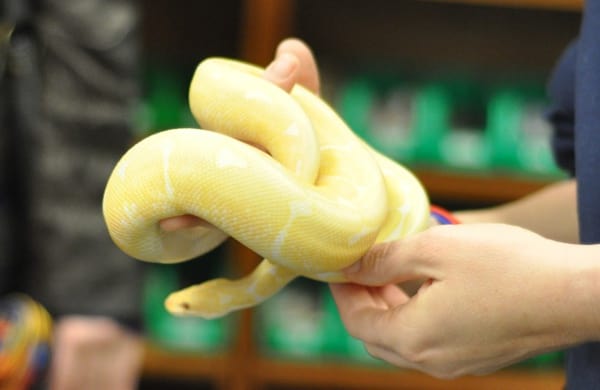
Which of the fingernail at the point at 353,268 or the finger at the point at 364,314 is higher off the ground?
the fingernail at the point at 353,268

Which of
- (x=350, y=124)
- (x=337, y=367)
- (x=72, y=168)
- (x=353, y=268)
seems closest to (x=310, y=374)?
(x=337, y=367)

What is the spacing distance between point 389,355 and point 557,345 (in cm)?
16

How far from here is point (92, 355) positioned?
1.44 m

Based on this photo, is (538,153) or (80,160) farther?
(538,153)

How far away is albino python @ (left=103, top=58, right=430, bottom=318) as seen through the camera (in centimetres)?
67

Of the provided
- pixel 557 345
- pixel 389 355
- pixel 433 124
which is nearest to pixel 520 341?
pixel 557 345

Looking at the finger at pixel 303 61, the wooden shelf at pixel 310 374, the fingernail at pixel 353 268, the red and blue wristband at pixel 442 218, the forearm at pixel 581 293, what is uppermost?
the finger at pixel 303 61

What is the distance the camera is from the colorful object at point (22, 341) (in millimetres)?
1320

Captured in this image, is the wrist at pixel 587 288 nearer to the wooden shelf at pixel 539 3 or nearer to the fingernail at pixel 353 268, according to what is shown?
the fingernail at pixel 353 268

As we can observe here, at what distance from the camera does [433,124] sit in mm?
1920

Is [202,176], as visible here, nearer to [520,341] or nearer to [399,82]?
[520,341]

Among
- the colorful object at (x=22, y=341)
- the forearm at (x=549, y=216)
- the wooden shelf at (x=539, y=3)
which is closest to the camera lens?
the forearm at (x=549, y=216)

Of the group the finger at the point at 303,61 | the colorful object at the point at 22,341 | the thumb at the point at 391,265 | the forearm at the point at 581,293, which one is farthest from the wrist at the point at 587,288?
the colorful object at the point at 22,341

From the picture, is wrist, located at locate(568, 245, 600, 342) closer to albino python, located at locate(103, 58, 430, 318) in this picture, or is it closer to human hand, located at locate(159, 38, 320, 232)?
albino python, located at locate(103, 58, 430, 318)
